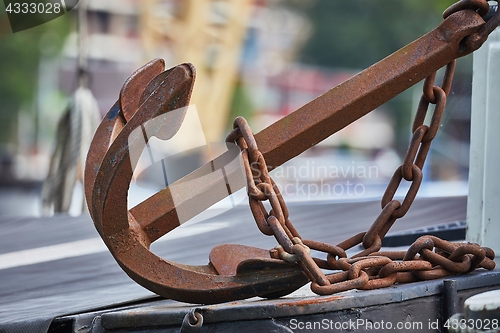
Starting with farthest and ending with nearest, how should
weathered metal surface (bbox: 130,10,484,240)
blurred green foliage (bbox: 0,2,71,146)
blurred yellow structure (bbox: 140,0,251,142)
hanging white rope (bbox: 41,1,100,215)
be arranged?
1. blurred green foliage (bbox: 0,2,71,146)
2. blurred yellow structure (bbox: 140,0,251,142)
3. hanging white rope (bbox: 41,1,100,215)
4. weathered metal surface (bbox: 130,10,484,240)

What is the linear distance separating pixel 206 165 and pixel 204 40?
18736 mm

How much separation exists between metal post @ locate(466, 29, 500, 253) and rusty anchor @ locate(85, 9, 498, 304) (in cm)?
48

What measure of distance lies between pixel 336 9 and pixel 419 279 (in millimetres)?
24237

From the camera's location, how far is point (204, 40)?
19.9 meters

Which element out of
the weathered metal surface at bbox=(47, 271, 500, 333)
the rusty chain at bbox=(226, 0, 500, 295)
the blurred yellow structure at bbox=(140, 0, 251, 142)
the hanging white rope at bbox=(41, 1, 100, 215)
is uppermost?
the blurred yellow structure at bbox=(140, 0, 251, 142)

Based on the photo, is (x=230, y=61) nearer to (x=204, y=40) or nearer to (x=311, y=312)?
(x=204, y=40)

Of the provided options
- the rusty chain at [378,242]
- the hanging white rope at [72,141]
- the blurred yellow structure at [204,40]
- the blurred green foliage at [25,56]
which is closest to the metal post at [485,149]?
the rusty chain at [378,242]

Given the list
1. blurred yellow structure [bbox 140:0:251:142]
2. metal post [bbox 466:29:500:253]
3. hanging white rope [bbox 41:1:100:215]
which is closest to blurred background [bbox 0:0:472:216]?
blurred yellow structure [bbox 140:0:251:142]

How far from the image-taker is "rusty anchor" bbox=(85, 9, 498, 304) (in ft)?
4.50

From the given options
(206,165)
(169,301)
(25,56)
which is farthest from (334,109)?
(25,56)

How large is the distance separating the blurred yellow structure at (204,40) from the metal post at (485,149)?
56.4 feet

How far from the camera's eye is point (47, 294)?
1998 mm

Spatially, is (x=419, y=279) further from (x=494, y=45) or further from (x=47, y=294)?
(x=47, y=294)

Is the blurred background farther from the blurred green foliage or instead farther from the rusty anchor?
the rusty anchor
